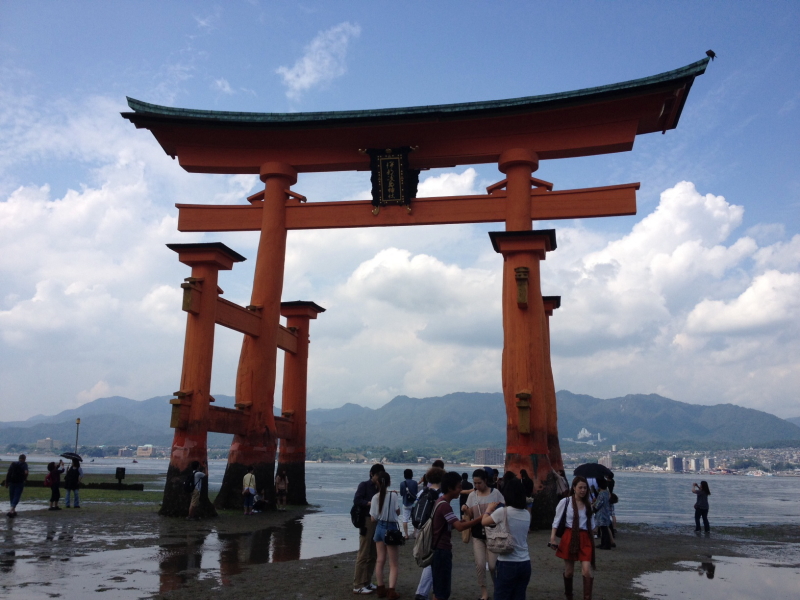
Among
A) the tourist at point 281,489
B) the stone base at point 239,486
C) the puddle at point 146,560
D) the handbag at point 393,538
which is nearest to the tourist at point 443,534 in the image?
the handbag at point 393,538

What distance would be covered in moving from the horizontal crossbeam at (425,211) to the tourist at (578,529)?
1151 cm

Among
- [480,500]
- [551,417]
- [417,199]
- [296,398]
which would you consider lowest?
[480,500]

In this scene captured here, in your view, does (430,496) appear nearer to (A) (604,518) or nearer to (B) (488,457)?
(A) (604,518)

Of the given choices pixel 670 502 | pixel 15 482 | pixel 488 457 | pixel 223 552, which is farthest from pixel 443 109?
pixel 488 457

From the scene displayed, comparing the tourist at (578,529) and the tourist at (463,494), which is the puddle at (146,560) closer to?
the tourist at (463,494)

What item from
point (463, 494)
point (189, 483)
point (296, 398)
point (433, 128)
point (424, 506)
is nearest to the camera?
point (424, 506)

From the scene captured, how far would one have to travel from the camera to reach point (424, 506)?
6.88 meters

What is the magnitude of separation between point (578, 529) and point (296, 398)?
53.0 ft

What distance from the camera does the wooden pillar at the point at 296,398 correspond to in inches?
848

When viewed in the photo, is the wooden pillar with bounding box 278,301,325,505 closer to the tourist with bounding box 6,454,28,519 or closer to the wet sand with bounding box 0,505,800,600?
the wet sand with bounding box 0,505,800,600

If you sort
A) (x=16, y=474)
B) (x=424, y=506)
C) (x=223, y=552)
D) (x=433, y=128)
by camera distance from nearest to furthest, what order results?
(x=424, y=506) < (x=223, y=552) < (x=16, y=474) < (x=433, y=128)

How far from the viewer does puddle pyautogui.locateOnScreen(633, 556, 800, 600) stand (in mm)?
8727

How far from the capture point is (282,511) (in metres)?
19.1

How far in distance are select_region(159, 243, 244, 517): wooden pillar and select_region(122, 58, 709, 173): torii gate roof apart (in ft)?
13.9
